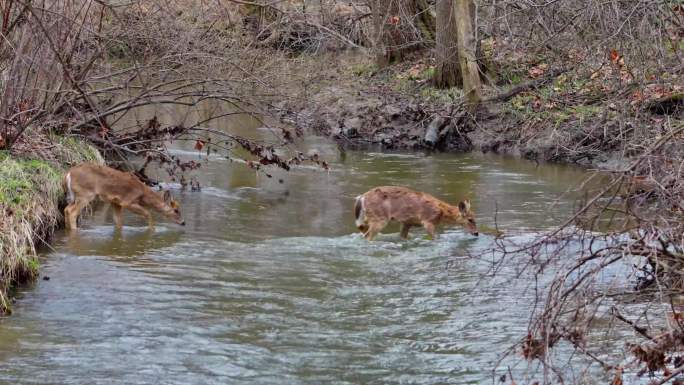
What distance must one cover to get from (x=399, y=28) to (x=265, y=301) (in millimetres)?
19684

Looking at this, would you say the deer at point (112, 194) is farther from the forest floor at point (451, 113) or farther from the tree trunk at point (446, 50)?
the tree trunk at point (446, 50)

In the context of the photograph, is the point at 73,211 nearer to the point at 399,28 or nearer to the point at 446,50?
the point at 446,50

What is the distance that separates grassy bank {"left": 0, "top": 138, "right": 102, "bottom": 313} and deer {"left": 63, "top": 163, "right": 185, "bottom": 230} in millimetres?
254

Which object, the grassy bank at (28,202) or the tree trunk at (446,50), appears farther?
the tree trunk at (446,50)

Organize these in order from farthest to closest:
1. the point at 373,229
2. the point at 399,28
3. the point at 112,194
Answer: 1. the point at 399,28
2. the point at 112,194
3. the point at 373,229

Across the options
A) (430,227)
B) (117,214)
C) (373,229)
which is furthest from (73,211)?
A: (430,227)

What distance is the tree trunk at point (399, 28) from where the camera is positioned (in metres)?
27.7

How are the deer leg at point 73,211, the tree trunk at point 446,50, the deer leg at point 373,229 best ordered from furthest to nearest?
the tree trunk at point 446,50 → the deer leg at point 373,229 → the deer leg at point 73,211

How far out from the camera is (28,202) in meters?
13.0

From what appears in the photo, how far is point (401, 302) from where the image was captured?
11156 millimetres

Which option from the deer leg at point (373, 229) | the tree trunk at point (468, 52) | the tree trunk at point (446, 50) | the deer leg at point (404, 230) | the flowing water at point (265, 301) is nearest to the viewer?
the flowing water at point (265, 301)

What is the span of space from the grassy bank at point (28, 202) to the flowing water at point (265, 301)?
0.83 feet

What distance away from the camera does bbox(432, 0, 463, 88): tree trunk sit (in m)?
25.9

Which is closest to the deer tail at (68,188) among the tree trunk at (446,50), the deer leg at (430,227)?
the deer leg at (430,227)
